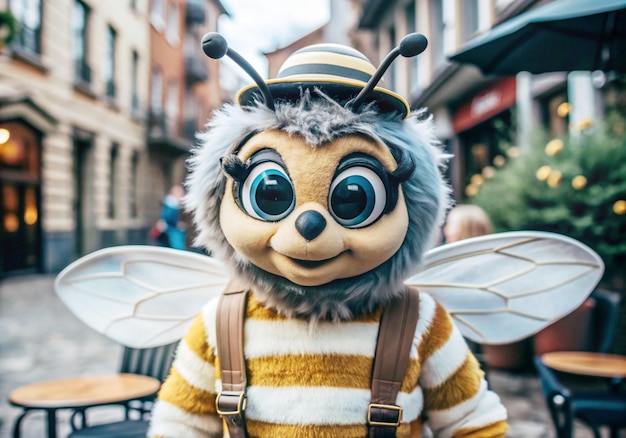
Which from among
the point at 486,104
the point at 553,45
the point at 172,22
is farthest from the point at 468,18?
the point at 553,45

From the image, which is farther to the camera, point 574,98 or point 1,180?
point 1,180

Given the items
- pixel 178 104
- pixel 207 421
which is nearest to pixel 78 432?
pixel 207 421

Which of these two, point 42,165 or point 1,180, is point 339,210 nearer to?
point 1,180

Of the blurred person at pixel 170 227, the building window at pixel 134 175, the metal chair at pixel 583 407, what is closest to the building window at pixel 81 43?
the building window at pixel 134 175

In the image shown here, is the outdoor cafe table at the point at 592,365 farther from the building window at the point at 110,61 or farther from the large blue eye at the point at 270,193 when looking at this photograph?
Answer: the building window at the point at 110,61

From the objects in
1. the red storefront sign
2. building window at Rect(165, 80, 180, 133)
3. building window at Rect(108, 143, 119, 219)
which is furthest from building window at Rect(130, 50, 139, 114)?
the red storefront sign
